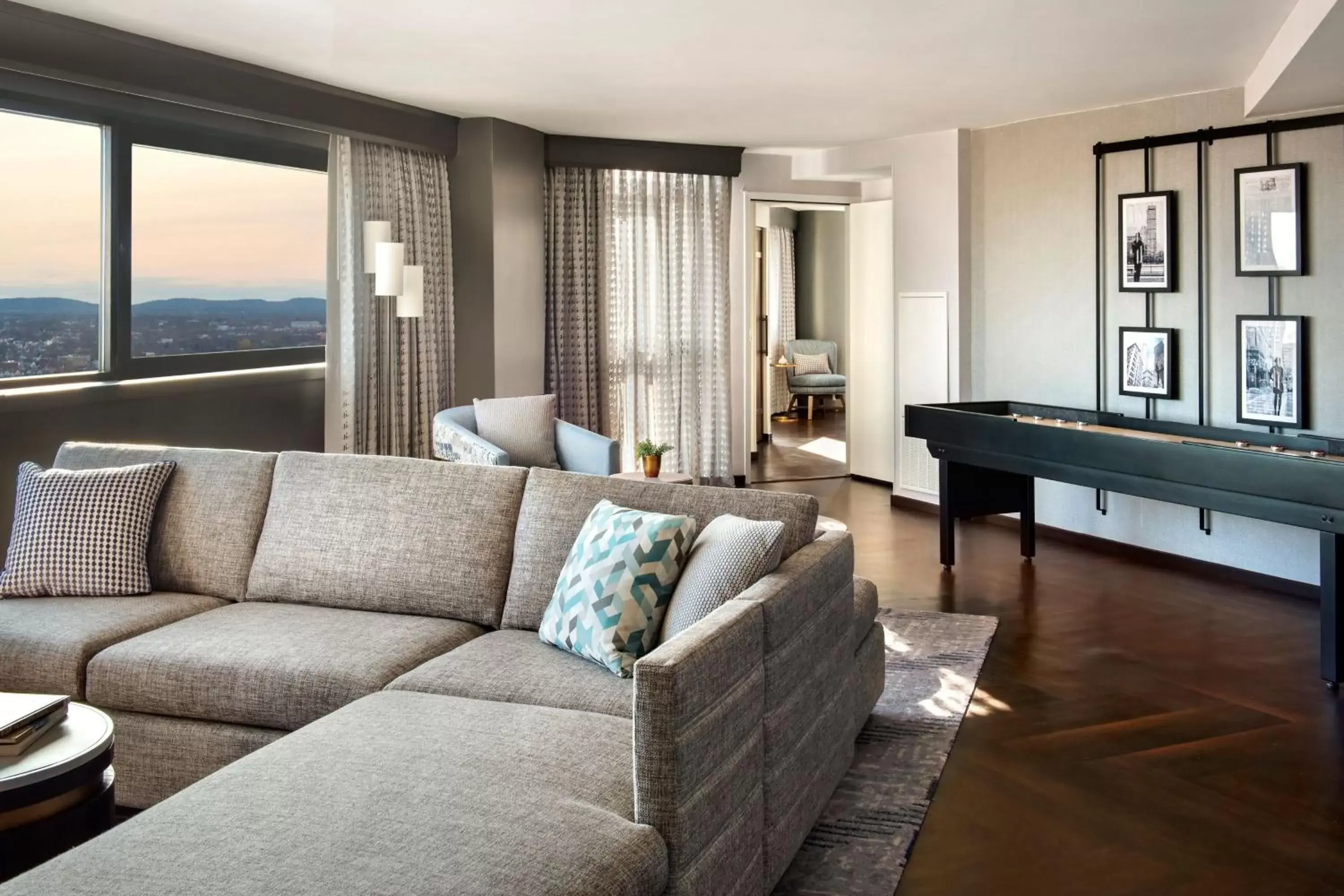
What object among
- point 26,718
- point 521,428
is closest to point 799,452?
point 521,428

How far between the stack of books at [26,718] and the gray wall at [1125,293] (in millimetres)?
5420

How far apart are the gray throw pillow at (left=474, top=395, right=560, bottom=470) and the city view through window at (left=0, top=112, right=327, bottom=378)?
62.9 inches

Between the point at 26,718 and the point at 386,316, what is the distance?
182 inches

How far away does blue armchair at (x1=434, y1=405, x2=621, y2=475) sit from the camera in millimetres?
5184

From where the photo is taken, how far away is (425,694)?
2801 mm

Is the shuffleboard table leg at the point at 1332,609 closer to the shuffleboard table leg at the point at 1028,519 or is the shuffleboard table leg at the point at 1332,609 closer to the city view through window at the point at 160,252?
the shuffleboard table leg at the point at 1028,519

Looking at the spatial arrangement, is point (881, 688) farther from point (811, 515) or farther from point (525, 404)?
point (525, 404)

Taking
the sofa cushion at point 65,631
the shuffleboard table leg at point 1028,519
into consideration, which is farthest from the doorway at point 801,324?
the sofa cushion at point 65,631

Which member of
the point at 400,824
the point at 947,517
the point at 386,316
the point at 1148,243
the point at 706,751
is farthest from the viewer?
the point at 386,316

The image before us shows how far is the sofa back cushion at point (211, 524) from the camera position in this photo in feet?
12.2

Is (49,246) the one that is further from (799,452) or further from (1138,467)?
(799,452)

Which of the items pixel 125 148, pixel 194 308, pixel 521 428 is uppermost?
pixel 125 148

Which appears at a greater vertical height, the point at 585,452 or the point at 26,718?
the point at 585,452

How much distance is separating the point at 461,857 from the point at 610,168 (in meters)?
6.81
